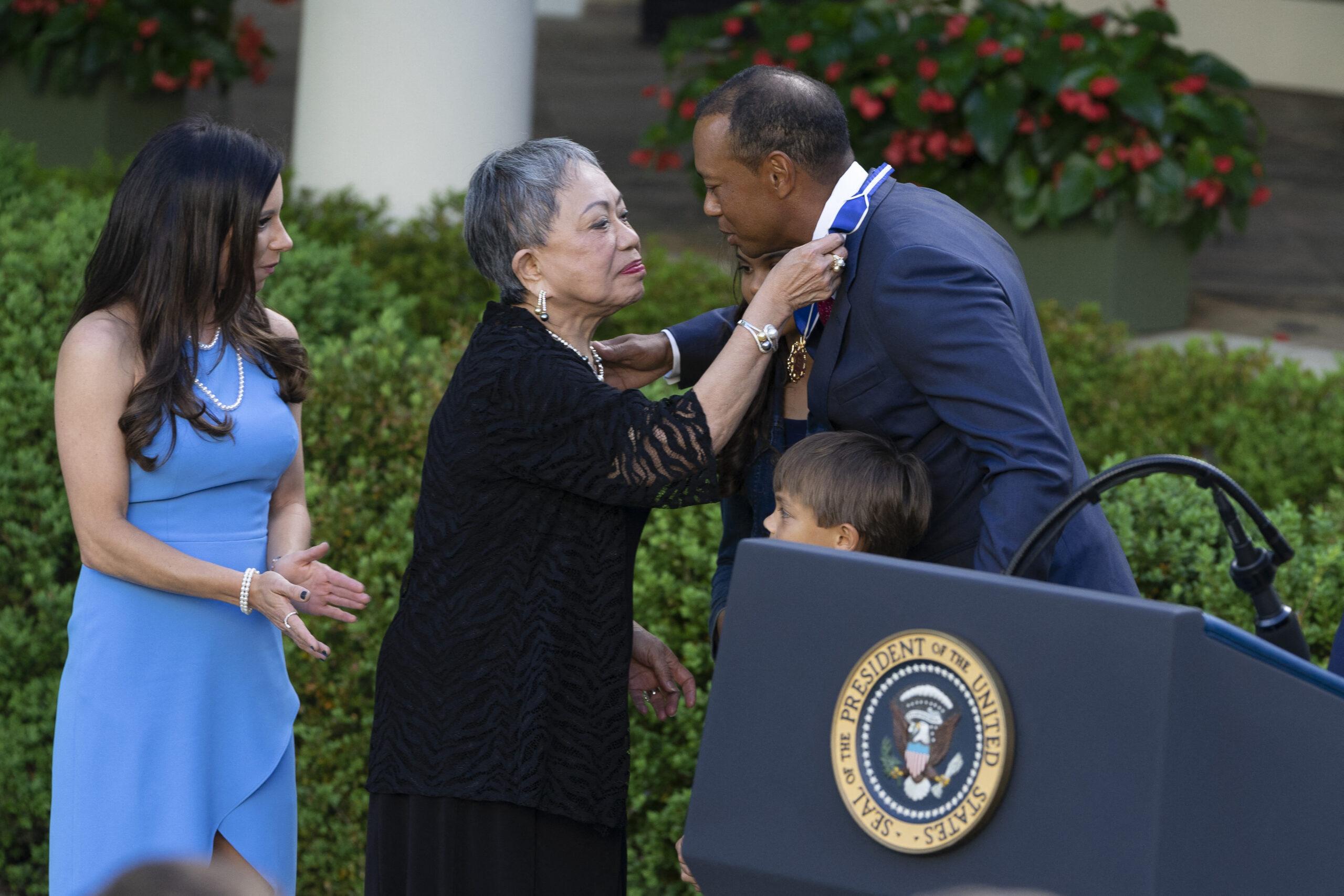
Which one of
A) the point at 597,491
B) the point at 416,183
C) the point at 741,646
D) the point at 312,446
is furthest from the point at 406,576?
the point at 416,183

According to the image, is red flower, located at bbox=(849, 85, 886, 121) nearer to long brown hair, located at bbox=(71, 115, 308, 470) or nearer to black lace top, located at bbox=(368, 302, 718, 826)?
long brown hair, located at bbox=(71, 115, 308, 470)

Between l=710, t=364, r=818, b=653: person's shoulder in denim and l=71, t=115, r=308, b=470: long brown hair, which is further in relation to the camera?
l=71, t=115, r=308, b=470: long brown hair

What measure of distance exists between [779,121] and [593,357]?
54cm

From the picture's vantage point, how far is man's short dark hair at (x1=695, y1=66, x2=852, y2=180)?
85.5 inches

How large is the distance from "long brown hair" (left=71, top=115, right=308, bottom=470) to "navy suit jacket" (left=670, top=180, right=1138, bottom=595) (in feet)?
3.91

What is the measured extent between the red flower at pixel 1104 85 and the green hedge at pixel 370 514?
1941mm

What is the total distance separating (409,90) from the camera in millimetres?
7102

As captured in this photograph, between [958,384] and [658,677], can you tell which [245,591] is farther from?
[958,384]

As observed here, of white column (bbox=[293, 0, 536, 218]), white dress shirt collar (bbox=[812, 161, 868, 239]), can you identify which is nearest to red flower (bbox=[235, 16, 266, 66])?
white column (bbox=[293, 0, 536, 218])

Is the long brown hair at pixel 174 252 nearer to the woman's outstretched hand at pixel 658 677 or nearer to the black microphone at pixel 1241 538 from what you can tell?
the woman's outstretched hand at pixel 658 677

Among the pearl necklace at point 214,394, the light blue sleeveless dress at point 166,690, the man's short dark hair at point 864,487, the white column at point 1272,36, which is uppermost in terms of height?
the white column at point 1272,36

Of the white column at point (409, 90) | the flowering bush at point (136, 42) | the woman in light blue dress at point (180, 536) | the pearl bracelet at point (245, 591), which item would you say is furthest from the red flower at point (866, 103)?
the pearl bracelet at point (245, 591)

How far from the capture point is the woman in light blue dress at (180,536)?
8.84ft

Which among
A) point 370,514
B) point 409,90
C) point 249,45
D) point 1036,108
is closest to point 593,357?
point 370,514
